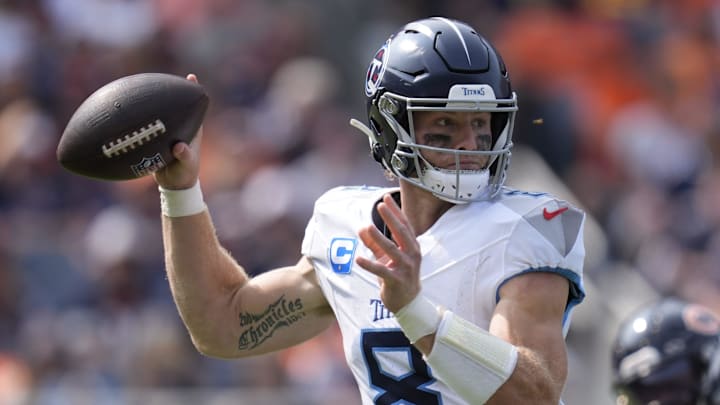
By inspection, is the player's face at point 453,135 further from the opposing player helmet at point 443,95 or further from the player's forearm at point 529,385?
the player's forearm at point 529,385

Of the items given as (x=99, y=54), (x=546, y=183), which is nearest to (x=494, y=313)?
(x=546, y=183)

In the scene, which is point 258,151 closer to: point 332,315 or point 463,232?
point 332,315

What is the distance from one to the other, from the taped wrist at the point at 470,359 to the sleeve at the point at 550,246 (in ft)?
0.83

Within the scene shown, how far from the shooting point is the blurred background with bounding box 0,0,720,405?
6875mm

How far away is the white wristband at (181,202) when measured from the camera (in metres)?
3.79

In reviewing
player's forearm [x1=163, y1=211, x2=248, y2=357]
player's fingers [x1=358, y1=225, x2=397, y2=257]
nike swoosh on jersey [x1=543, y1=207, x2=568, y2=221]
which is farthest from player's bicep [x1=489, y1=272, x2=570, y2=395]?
player's forearm [x1=163, y1=211, x2=248, y2=357]

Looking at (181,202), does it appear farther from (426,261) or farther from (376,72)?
(426,261)

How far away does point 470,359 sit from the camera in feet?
9.89

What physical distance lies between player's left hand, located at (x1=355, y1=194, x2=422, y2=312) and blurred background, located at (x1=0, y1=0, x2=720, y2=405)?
3745 millimetres

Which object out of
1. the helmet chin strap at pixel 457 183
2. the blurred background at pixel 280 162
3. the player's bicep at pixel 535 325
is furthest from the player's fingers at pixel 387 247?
the blurred background at pixel 280 162

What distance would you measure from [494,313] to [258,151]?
16.5ft

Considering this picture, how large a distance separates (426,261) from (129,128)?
2.94 feet

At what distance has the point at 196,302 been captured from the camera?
151 inches

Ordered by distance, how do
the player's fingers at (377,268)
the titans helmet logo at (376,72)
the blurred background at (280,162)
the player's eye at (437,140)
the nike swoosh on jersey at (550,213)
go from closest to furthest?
1. the player's fingers at (377,268)
2. the nike swoosh on jersey at (550,213)
3. the player's eye at (437,140)
4. the titans helmet logo at (376,72)
5. the blurred background at (280,162)
